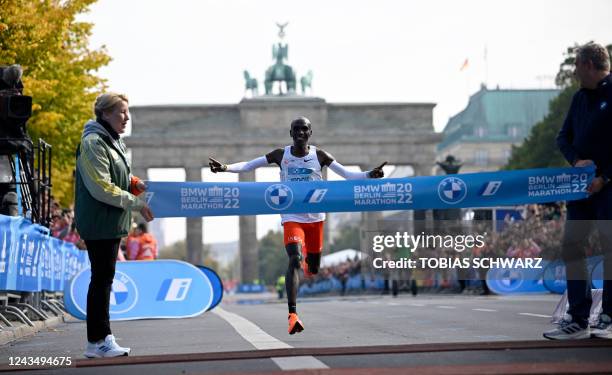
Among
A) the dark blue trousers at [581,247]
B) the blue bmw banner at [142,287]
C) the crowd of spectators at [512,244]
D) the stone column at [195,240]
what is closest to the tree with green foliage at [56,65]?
the crowd of spectators at [512,244]

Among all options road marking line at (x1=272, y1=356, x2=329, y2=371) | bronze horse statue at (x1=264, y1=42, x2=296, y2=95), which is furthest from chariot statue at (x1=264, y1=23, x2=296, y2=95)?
road marking line at (x1=272, y1=356, x2=329, y2=371)

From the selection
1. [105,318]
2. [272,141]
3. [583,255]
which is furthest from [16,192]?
[272,141]

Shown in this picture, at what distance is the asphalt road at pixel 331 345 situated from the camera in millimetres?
7555

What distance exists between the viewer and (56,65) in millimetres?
33844

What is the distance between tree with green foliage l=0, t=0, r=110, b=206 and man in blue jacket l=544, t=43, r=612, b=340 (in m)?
18.0

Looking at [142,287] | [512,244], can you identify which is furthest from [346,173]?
[512,244]

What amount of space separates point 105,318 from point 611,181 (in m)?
3.79

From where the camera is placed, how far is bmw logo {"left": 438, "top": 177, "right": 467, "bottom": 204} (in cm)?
1097

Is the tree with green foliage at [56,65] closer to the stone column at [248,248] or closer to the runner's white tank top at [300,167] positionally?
the runner's white tank top at [300,167]

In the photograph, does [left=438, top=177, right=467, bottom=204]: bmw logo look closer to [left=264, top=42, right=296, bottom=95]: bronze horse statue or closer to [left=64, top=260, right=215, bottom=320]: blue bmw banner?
[left=64, top=260, right=215, bottom=320]: blue bmw banner

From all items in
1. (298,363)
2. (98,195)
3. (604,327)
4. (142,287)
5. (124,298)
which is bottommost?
(298,363)

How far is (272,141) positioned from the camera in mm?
89062

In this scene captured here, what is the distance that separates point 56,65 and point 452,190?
2444cm

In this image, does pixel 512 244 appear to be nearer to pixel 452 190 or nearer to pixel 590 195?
pixel 452 190
